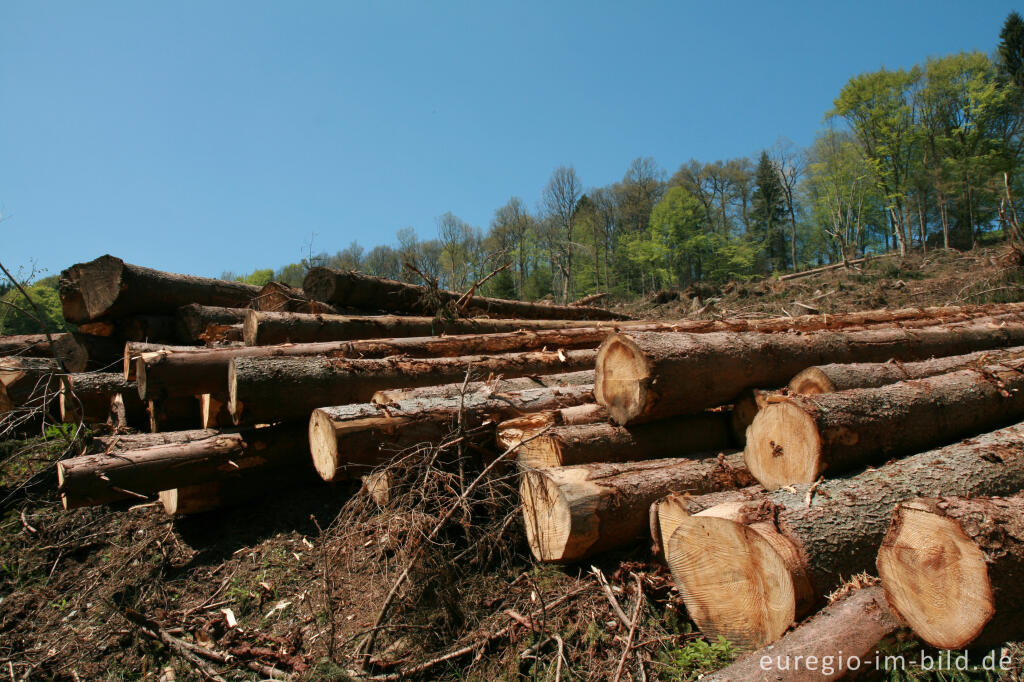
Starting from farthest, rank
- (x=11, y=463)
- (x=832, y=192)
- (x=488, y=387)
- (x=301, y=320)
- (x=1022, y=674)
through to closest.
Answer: (x=832, y=192), (x=301, y=320), (x=11, y=463), (x=488, y=387), (x=1022, y=674)

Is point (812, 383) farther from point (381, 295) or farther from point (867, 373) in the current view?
point (381, 295)

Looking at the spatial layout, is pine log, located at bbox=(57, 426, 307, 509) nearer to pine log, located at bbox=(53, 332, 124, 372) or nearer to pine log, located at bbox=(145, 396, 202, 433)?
pine log, located at bbox=(145, 396, 202, 433)

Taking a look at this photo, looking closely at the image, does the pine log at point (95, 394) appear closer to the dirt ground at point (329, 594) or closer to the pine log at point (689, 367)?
the dirt ground at point (329, 594)

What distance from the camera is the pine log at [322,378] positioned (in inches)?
172

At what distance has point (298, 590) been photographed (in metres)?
3.76

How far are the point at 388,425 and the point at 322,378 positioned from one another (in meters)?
1.12

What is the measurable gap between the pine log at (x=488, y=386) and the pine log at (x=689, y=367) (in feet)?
2.67

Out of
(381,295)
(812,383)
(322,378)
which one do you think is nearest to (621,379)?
(812,383)

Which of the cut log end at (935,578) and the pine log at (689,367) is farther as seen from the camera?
the pine log at (689,367)

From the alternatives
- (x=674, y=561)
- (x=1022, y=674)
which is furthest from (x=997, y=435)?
(x=674, y=561)

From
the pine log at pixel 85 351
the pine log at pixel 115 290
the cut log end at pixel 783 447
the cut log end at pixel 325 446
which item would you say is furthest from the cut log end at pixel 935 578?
the pine log at pixel 85 351

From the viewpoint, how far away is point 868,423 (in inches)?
121

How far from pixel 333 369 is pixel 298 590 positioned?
5.64 feet

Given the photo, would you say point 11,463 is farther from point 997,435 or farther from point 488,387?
point 997,435
